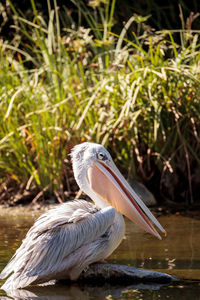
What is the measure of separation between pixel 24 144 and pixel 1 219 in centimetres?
98

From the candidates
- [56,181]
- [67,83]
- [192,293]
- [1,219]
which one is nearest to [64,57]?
[67,83]

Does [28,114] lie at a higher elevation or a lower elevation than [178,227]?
higher

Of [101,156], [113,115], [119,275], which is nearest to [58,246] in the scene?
[119,275]

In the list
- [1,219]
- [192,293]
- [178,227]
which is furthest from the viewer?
[1,219]

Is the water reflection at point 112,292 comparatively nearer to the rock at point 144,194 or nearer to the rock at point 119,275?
→ the rock at point 119,275

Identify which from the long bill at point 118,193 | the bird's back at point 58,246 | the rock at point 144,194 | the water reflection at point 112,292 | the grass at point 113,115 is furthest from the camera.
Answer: the rock at point 144,194

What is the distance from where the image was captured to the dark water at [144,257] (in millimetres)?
3684

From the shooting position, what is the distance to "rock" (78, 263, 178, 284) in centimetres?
389

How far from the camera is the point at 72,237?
159 inches

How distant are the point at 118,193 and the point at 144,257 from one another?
1.77 ft

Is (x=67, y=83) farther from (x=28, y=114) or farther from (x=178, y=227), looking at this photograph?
(x=178, y=227)

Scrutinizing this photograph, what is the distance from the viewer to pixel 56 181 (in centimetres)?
680

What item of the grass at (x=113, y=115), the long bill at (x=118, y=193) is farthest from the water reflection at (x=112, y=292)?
the grass at (x=113, y=115)

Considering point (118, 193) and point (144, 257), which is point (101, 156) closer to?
point (118, 193)
